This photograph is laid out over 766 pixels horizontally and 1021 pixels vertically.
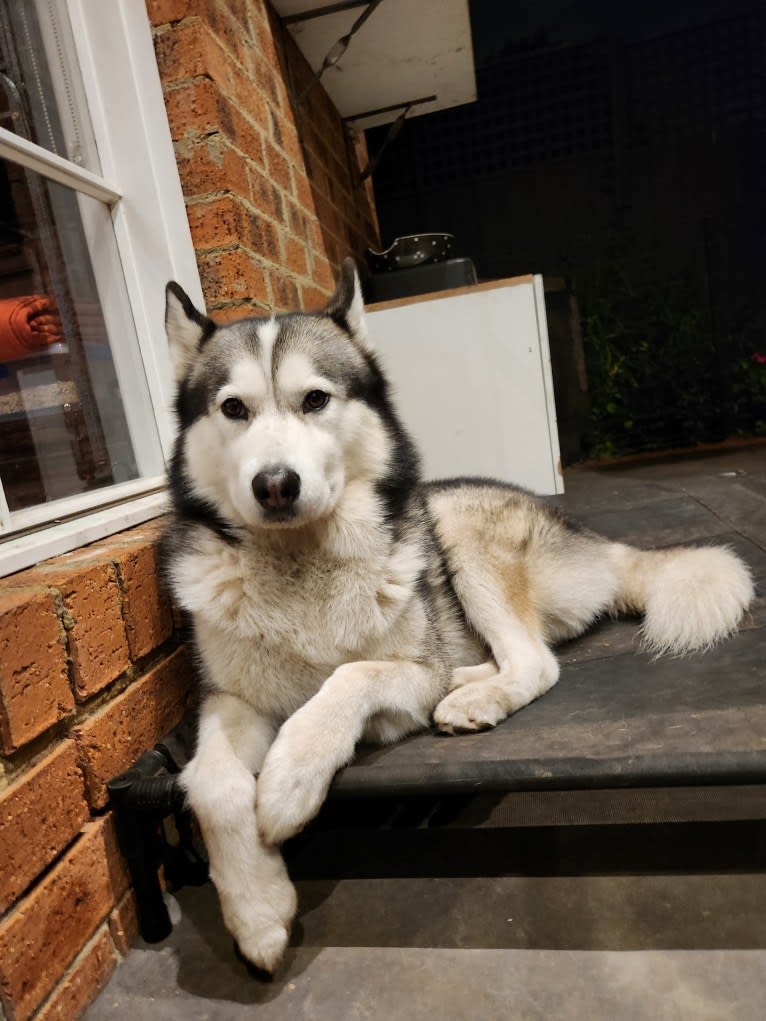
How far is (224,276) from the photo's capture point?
1.95 meters

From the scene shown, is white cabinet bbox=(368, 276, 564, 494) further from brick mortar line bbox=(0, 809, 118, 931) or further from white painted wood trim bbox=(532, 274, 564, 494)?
brick mortar line bbox=(0, 809, 118, 931)

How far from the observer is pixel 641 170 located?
5.44 meters

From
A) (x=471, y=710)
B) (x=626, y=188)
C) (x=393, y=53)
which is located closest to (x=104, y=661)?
(x=471, y=710)

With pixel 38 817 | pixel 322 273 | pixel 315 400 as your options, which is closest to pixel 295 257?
pixel 322 273

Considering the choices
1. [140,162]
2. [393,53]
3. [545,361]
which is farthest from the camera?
[393,53]

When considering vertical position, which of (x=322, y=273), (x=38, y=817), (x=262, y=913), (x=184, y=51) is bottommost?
(x=262, y=913)

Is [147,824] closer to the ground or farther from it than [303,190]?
closer to the ground

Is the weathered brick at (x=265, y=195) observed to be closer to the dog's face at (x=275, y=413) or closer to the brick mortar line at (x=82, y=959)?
the dog's face at (x=275, y=413)

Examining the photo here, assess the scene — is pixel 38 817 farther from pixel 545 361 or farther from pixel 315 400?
pixel 545 361

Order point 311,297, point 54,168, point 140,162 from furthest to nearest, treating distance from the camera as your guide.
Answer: point 311,297
point 140,162
point 54,168

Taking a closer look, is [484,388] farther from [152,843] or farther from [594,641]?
[152,843]

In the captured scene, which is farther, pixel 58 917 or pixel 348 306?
pixel 348 306

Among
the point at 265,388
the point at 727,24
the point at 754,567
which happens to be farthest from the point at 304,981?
the point at 727,24

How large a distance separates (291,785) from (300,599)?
0.34 metres
